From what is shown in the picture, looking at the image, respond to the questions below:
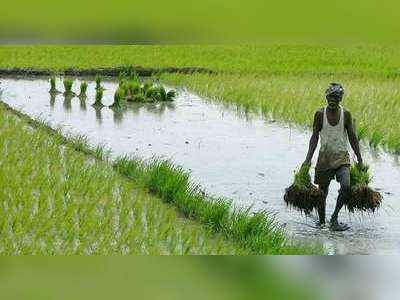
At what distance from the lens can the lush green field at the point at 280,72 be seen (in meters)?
10.0

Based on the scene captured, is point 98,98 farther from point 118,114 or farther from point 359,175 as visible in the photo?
point 359,175

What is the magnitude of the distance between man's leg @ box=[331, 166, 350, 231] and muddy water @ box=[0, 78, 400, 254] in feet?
0.28

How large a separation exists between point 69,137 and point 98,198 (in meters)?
3.23

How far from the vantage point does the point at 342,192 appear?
14.4ft

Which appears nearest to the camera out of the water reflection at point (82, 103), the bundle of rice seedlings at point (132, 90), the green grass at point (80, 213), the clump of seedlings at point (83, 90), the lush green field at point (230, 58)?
the green grass at point (80, 213)

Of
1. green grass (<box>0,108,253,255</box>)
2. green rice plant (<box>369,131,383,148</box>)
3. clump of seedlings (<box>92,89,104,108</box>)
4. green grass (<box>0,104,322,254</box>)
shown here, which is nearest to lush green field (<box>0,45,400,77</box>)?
clump of seedlings (<box>92,89,104,108</box>)

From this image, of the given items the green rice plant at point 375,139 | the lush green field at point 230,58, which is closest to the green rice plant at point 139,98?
the lush green field at point 230,58

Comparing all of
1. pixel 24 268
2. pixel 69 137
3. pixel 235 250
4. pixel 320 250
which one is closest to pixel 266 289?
pixel 24 268

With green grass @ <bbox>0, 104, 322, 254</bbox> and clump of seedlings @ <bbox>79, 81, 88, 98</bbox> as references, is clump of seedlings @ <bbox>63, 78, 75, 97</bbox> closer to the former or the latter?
clump of seedlings @ <bbox>79, 81, 88, 98</bbox>

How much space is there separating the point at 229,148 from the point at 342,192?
3319mm

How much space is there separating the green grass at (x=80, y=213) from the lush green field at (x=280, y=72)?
358 centimetres

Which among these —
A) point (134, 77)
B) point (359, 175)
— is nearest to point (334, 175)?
point (359, 175)

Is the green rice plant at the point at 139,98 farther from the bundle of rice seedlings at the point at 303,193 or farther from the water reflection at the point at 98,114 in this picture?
the bundle of rice seedlings at the point at 303,193

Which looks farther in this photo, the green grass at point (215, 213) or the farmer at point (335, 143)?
the farmer at point (335, 143)
